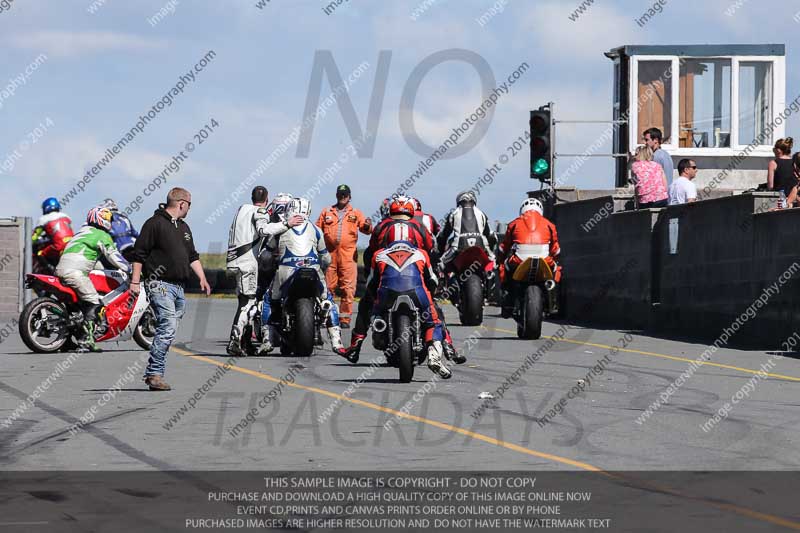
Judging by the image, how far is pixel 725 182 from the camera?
117 feet

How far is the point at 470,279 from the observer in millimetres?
23281

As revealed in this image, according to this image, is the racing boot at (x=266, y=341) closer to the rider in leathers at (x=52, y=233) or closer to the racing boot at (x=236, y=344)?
the racing boot at (x=236, y=344)

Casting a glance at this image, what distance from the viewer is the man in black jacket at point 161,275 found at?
585 inches

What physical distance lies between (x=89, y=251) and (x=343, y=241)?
3.83 m

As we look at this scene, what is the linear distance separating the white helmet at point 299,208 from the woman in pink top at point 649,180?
831 cm

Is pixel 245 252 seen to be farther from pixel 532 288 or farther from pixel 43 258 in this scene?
pixel 43 258

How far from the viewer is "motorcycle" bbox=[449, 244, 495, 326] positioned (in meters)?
23.2

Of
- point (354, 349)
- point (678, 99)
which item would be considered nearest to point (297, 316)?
point (354, 349)

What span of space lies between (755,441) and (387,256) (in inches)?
201

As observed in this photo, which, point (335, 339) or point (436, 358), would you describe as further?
point (335, 339)

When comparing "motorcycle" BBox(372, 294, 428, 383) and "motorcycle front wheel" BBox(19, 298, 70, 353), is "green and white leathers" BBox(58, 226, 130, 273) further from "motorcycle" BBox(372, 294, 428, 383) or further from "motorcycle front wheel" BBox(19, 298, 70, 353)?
"motorcycle" BBox(372, 294, 428, 383)
